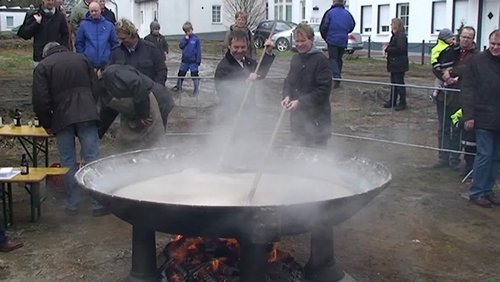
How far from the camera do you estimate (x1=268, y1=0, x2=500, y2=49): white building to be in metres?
25.3

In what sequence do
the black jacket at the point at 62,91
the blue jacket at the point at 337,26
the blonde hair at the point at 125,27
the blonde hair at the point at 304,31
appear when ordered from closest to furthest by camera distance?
1. the black jacket at the point at 62,91
2. the blonde hair at the point at 304,31
3. the blonde hair at the point at 125,27
4. the blue jacket at the point at 337,26

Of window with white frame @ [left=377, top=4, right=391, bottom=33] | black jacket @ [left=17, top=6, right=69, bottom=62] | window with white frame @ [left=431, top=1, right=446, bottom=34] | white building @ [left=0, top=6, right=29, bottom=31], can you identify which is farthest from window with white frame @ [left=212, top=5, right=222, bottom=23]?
black jacket @ [left=17, top=6, right=69, bottom=62]

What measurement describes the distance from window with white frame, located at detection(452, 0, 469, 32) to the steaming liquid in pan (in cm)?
2341

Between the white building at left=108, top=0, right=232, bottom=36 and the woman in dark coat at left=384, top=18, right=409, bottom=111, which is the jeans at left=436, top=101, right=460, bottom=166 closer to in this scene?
the woman in dark coat at left=384, top=18, right=409, bottom=111

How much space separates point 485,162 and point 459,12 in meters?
21.5

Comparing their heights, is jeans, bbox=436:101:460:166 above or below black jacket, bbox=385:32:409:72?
below

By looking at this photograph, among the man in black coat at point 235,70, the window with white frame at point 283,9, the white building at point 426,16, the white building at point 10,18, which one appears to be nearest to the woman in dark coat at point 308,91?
the man in black coat at point 235,70

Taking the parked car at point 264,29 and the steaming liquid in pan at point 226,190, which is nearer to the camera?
the steaming liquid in pan at point 226,190

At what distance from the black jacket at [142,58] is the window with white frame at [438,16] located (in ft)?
75.1

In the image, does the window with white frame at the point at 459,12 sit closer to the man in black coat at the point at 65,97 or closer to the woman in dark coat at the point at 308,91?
the woman in dark coat at the point at 308,91

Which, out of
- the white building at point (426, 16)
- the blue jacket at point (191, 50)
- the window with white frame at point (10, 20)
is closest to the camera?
the blue jacket at point (191, 50)

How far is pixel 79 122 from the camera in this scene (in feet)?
20.4

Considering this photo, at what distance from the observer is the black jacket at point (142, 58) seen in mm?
6863

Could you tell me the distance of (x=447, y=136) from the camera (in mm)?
8648
